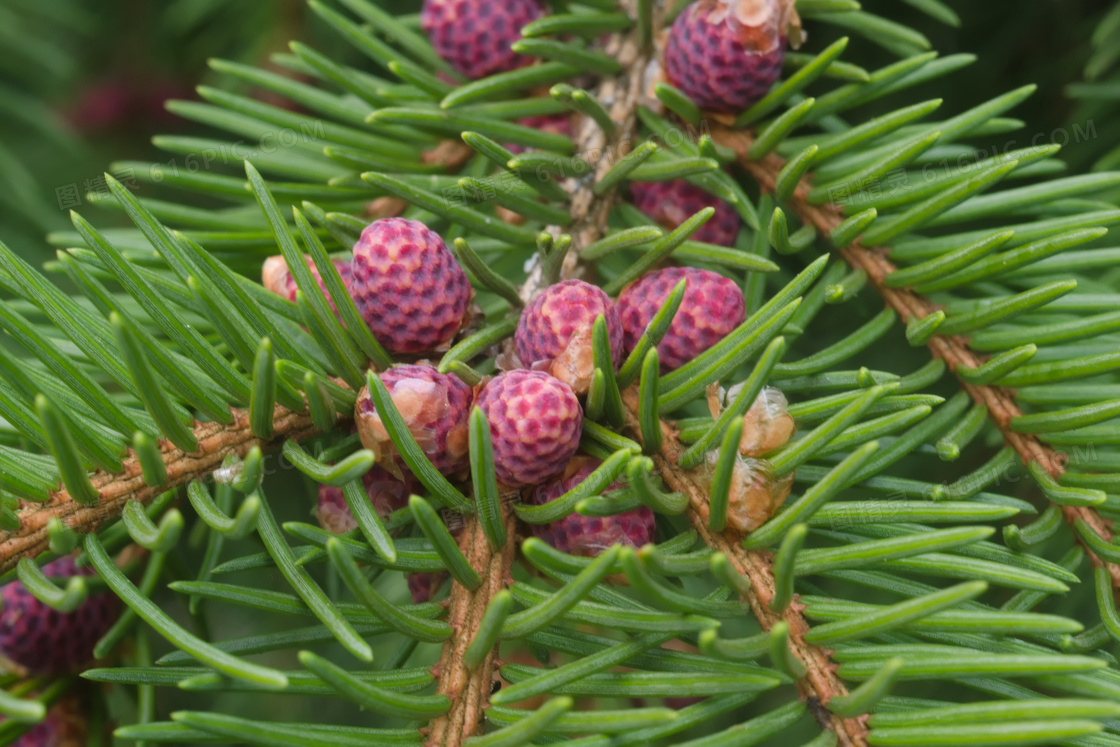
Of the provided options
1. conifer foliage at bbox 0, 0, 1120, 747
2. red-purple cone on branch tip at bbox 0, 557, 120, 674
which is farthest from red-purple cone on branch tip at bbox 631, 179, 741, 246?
red-purple cone on branch tip at bbox 0, 557, 120, 674

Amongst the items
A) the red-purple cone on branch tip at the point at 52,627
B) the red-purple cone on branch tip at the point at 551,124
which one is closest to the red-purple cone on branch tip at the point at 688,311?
the red-purple cone on branch tip at the point at 551,124

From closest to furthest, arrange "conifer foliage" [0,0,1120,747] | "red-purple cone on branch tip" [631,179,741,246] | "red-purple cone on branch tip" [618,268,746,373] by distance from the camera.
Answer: "conifer foliage" [0,0,1120,747] → "red-purple cone on branch tip" [618,268,746,373] → "red-purple cone on branch tip" [631,179,741,246]

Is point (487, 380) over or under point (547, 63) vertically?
under

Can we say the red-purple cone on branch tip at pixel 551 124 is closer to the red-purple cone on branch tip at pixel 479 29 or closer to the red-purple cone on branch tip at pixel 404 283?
the red-purple cone on branch tip at pixel 479 29

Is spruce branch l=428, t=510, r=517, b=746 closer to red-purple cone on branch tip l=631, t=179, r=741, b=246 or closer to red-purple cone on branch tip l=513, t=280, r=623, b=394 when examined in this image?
red-purple cone on branch tip l=513, t=280, r=623, b=394

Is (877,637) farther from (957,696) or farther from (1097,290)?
(957,696)

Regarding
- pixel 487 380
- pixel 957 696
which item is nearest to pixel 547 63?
pixel 487 380
